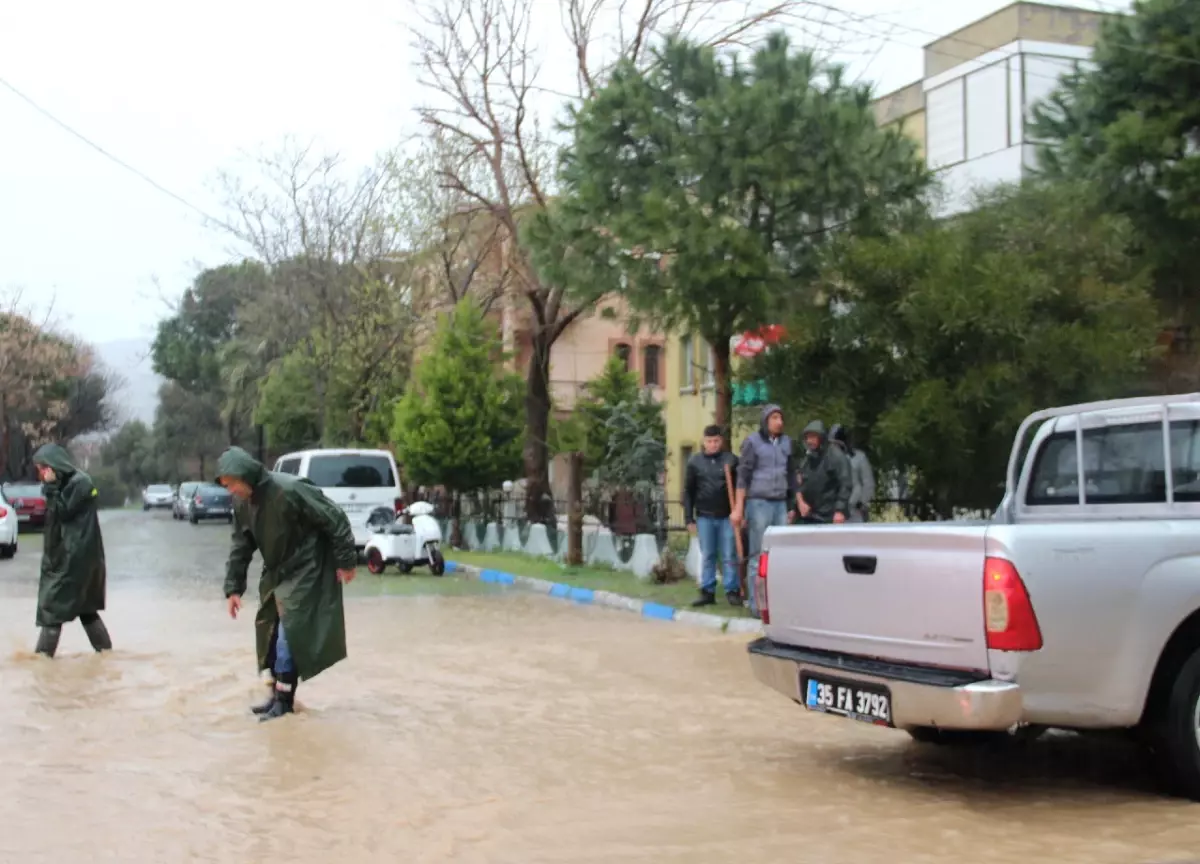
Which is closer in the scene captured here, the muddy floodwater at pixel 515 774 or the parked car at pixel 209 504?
the muddy floodwater at pixel 515 774

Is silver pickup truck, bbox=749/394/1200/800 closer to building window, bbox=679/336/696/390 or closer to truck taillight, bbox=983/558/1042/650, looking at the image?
truck taillight, bbox=983/558/1042/650

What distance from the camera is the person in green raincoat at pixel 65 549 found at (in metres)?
11.4

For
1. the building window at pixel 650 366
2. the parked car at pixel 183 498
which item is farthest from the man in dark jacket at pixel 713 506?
the parked car at pixel 183 498

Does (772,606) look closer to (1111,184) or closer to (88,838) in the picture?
(88,838)

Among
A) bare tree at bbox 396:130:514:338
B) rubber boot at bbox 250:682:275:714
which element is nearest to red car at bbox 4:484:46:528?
bare tree at bbox 396:130:514:338

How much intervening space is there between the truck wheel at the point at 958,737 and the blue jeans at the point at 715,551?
260 inches

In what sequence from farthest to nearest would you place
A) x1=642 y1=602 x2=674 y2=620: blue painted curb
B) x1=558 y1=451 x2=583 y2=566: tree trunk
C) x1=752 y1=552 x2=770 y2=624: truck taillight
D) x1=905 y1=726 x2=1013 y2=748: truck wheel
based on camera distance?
x1=558 y1=451 x2=583 y2=566: tree trunk, x1=642 y1=602 x2=674 y2=620: blue painted curb, x1=905 y1=726 x2=1013 y2=748: truck wheel, x1=752 y1=552 x2=770 y2=624: truck taillight

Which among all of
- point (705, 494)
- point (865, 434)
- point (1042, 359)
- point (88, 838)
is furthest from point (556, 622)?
point (88, 838)

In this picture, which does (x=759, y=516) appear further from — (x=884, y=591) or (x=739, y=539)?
(x=884, y=591)

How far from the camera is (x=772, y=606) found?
708cm

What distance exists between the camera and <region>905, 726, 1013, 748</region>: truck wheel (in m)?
7.62

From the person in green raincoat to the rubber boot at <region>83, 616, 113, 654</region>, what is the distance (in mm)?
265

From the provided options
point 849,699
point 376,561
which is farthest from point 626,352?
point 849,699

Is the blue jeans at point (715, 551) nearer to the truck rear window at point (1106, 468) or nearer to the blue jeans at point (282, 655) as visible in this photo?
the blue jeans at point (282, 655)
